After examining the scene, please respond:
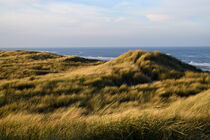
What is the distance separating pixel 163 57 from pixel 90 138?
13.2m

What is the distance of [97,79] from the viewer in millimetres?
9375

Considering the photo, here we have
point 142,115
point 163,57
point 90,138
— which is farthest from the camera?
point 163,57

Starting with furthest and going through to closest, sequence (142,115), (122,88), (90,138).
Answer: (122,88)
(142,115)
(90,138)

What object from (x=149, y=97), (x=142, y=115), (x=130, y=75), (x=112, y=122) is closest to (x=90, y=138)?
(x=112, y=122)

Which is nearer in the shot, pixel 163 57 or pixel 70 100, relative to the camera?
pixel 70 100

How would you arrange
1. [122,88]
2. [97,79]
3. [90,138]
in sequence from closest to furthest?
[90,138]
[122,88]
[97,79]

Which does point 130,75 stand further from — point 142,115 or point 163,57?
point 142,115

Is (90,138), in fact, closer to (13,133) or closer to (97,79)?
(13,133)

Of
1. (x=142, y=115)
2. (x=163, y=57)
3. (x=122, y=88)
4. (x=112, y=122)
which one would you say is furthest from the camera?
(x=163, y=57)

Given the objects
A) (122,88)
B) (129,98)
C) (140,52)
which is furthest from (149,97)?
(140,52)

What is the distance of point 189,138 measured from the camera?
2.51m

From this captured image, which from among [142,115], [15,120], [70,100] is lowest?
[70,100]

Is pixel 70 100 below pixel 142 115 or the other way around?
below

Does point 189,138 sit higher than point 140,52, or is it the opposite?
point 140,52
